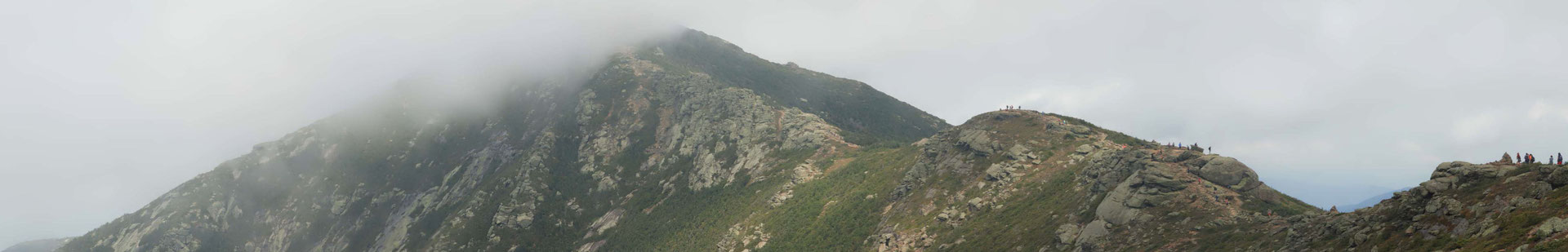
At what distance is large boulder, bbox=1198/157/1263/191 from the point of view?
224ft

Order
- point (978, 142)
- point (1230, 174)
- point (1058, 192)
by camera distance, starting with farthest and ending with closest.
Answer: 1. point (978, 142)
2. point (1058, 192)
3. point (1230, 174)

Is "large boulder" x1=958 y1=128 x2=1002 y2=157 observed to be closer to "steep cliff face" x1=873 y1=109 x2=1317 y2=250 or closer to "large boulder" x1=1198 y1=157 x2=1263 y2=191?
"steep cliff face" x1=873 y1=109 x2=1317 y2=250

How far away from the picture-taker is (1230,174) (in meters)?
69.2

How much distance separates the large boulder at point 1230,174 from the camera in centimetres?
6819

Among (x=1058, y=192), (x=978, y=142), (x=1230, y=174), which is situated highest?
(x=978, y=142)

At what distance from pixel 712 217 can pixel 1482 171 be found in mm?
137981

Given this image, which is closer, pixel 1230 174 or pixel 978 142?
pixel 1230 174

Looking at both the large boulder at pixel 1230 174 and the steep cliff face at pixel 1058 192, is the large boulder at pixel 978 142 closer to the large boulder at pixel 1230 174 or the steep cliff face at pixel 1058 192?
the steep cliff face at pixel 1058 192

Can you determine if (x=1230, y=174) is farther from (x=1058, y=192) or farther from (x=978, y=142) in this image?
(x=978, y=142)

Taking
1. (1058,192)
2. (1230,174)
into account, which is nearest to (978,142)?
(1058,192)

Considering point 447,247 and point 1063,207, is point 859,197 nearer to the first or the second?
point 1063,207

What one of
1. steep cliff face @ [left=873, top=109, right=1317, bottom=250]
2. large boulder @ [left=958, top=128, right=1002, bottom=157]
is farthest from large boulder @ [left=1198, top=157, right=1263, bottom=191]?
large boulder @ [left=958, top=128, right=1002, bottom=157]

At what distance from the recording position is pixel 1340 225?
4759 cm

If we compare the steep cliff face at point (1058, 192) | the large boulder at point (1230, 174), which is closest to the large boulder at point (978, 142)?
the steep cliff face at point (1058, 192)
